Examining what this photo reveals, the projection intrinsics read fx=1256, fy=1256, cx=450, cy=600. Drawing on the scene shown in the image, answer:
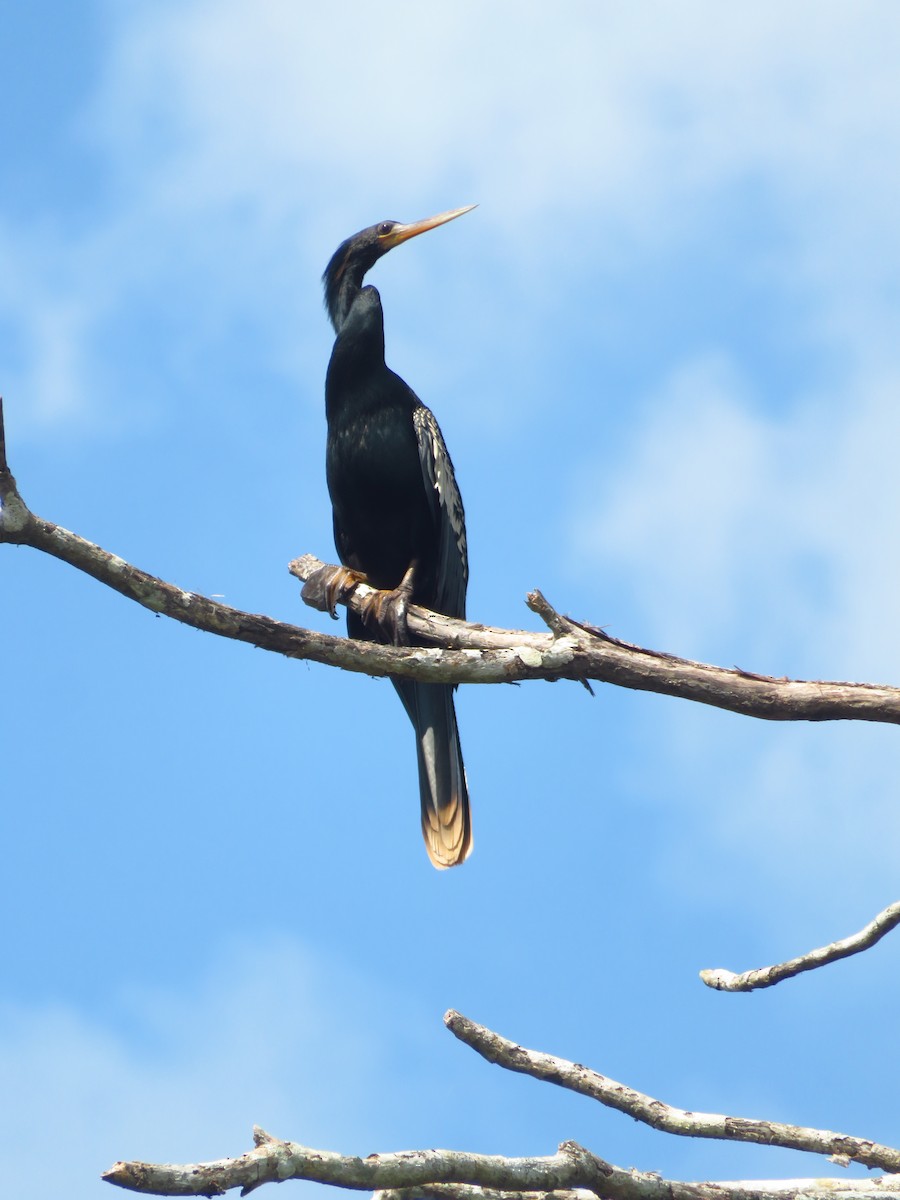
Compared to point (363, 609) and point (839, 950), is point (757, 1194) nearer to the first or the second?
point (839, 950)

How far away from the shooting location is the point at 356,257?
18.1ft

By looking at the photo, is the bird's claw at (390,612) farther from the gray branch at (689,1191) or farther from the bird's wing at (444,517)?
the gray branch at (689,1191)

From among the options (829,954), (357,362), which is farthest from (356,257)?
(829,954)

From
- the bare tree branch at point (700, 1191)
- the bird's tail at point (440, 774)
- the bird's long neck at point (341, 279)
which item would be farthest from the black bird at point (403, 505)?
the bare tree branch at point (700, 1191)

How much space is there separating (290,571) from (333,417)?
67 centimetres

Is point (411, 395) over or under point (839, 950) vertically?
over

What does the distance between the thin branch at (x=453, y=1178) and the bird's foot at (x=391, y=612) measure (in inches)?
72.3

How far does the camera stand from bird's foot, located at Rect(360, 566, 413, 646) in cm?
454

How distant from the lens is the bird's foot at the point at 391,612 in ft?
14.9

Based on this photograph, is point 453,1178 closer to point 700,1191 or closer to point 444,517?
point 700,1191

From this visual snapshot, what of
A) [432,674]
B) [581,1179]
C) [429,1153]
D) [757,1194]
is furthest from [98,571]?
[757,1194]

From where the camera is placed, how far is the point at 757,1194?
3416 millimetres

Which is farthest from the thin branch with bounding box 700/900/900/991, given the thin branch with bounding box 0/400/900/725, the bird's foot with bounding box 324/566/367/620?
the bird's foot with bounding box 324/566/367/620

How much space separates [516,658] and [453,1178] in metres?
1.40
